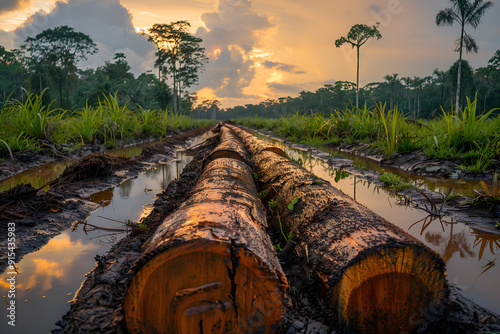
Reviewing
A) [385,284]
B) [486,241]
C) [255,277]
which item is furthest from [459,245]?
[255,277]

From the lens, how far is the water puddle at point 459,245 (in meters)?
1.47

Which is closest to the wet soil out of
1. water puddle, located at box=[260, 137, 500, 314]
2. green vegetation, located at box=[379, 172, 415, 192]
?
green vegetation, located at box=[379, 172, 415, 192]

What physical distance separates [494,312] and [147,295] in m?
1.47

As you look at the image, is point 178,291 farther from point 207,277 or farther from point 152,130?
point 152,130

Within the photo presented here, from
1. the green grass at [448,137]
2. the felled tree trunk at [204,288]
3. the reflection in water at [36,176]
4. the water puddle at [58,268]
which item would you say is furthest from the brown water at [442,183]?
the reflection in water at [36,176]

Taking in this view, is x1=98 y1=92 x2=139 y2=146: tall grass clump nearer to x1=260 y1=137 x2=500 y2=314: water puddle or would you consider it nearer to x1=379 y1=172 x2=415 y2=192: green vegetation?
x1=379 y1=172 x2=415 y2=192: green vegetation

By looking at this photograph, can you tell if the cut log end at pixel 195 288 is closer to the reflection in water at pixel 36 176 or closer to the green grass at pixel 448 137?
the reflection in water at pixel 36 176

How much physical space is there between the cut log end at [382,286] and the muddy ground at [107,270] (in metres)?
0.12

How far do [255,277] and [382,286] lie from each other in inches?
19.8

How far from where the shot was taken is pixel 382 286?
1.12 meters

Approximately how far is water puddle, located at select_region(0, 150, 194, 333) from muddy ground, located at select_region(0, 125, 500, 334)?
0.24 feet

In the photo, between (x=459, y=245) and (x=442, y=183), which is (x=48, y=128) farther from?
(x=442, y=183)

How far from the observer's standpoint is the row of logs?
3.28 ft

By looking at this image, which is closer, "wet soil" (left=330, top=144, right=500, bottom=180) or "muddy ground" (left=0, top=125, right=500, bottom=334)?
"muddy ground" (left=0, top=125, right=500, bottom=334)
